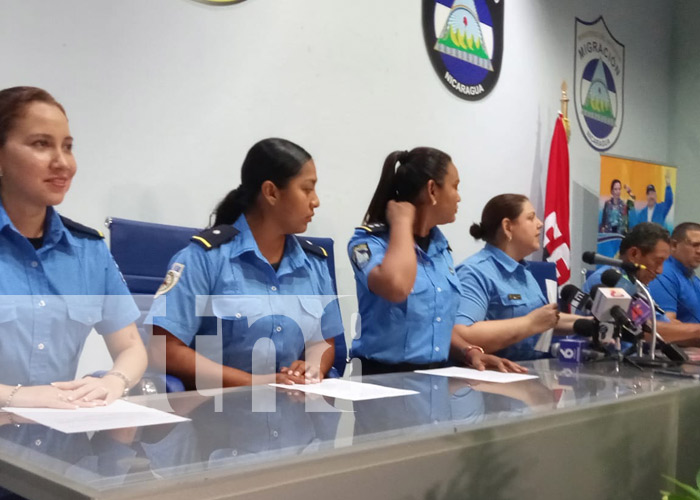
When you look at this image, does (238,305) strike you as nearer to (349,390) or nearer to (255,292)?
(255,292)

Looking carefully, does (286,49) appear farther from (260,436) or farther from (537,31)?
(260,436)

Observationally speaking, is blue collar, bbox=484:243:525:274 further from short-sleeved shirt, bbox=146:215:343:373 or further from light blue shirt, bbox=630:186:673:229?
light blue shirt, bbox=630:186:673:229

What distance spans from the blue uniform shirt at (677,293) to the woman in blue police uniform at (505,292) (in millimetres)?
1289

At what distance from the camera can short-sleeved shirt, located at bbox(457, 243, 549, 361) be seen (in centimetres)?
243

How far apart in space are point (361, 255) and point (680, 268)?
241cm

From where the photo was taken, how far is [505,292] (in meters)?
2.51

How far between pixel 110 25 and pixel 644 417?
209 cm

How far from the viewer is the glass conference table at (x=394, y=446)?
0.80 m

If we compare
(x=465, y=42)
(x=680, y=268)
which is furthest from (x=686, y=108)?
(x=465, y=42)

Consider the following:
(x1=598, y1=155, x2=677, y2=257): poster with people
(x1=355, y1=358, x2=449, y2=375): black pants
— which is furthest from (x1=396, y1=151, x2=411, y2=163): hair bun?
(x1=598, y1=155, x2=677, y2=257): poster with people

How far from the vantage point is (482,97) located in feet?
13.6

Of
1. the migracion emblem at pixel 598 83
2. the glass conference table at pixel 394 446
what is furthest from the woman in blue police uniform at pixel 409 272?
the migracion emblem at pixel 598 83

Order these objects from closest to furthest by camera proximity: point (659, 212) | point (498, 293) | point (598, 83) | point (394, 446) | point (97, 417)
Answer: point (394, 446) → point (97, 417) → point (498, 293) → point (598, 83) → point (659, 212)

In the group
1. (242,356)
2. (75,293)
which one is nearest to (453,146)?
(242,356)
